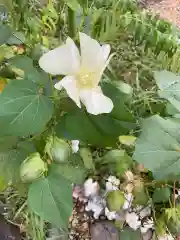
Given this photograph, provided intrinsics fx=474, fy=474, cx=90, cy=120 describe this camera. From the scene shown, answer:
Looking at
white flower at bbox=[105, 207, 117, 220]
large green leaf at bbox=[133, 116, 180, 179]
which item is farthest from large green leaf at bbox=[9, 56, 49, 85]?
white flower at bbox=[105, 207, 117, 220]

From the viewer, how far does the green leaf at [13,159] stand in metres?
0.44

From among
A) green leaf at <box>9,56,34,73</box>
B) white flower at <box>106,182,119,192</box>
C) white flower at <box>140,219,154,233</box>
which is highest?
green leaf at <box>9,56,34,73</box>

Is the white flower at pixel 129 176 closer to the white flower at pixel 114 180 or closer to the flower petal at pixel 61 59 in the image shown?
the white flower at pixel 114 180

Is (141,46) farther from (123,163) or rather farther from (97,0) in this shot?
(123,163)

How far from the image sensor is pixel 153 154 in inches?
15.8

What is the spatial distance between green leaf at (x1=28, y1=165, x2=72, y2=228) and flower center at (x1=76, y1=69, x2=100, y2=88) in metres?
0.09

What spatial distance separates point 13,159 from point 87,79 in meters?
0.11

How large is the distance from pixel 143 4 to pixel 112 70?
35 centimetres

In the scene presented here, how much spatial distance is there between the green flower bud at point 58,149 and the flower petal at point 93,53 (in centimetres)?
7

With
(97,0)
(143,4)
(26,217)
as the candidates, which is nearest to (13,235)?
(26,217)

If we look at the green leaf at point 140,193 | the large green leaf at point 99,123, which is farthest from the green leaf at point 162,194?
the large green leaf at point 99,123

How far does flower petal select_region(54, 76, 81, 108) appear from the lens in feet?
1.23

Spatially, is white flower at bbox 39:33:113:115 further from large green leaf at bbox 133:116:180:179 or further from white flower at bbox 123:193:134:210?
white flower at bbox 123:193:134:210

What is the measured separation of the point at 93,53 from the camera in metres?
0.39
